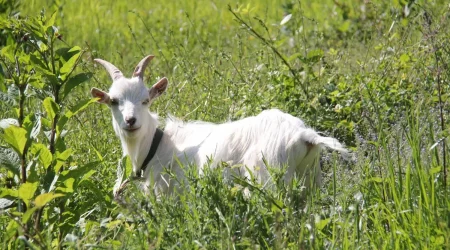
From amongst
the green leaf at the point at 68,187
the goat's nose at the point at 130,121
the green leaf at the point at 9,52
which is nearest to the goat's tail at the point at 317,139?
the goat's nose at the point at 130,121

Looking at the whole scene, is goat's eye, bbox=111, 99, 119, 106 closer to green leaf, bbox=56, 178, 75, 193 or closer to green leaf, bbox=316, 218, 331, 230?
green leaf, bbox=56, 178, 75, 193

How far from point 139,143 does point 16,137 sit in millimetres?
2124

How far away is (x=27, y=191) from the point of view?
4.40 m

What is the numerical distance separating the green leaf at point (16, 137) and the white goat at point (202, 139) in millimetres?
1201

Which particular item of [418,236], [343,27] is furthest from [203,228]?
[343,27]

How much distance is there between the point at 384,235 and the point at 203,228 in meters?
0.83

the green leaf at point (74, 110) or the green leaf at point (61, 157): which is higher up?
the green leaf at point (74, 110)

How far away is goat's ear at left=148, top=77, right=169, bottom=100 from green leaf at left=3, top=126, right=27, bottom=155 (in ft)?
7.13

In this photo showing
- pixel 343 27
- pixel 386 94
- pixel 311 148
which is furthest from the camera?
pixel 343 27

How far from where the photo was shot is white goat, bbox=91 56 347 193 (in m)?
5.89

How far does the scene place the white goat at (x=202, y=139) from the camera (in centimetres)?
589

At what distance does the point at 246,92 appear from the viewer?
7.18m

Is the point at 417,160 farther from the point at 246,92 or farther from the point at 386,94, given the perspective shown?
the point at 246,92

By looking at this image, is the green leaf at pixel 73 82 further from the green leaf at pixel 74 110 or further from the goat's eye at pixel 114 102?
the goat's eye at pixel 114 102
